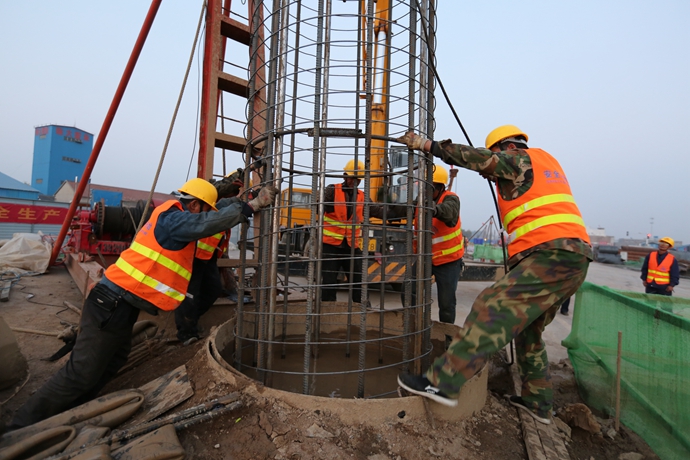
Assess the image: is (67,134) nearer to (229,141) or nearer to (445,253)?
(229,141)

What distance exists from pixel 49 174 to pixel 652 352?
36177 mm

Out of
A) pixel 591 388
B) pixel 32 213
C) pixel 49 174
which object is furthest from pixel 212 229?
pixel 49 174

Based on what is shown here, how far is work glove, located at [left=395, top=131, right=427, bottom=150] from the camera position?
2602mm

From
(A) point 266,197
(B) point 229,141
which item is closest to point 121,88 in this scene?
(B) point 229,141

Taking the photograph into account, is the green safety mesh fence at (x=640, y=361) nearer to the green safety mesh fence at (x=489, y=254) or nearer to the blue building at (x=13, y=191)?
the green safety mesh fence at (x=489, y=254)

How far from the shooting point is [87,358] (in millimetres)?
2697

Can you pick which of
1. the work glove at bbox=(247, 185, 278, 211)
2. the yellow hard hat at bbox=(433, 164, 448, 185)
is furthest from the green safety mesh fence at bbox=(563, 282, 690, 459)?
the work glove at bbox=(247, 185, 278, 211)

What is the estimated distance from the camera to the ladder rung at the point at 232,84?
4.86 m

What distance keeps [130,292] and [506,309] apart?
8.30ft

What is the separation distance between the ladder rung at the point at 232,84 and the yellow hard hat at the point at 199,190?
83.6 inches

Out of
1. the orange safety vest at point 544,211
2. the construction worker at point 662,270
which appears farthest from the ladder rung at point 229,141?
the construction worker at point 662,270

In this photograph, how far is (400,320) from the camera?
154 inches

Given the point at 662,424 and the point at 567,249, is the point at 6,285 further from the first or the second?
the point at 662,424

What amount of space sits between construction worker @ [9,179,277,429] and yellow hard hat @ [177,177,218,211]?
0.65ft
